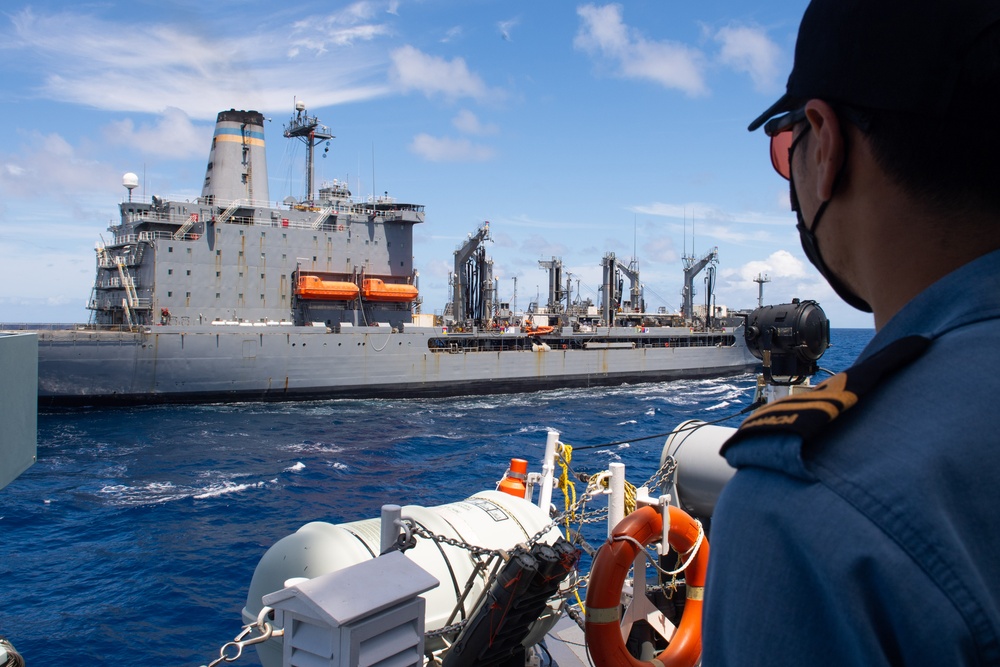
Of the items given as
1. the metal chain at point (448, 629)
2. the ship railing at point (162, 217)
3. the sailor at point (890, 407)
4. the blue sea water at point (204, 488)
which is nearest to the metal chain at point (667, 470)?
the metal chain at point (448, 629)

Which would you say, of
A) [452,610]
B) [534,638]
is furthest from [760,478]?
[534,638]

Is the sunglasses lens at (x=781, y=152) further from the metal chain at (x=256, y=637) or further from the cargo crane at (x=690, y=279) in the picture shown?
the cargo crane at (x=690, y=279)

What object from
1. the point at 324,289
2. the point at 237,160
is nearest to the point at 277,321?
the point at 324,289

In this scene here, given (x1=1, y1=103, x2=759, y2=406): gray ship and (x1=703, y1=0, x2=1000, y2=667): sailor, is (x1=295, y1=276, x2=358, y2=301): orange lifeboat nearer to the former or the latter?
(x1=1, y1=103, x2=759, y2=406): gray ship

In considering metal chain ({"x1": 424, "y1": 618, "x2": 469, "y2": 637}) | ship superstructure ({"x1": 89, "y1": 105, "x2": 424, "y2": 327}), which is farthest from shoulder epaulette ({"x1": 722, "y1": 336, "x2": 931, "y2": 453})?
ship superstructure ({"x1": 89, "y1": 105, "x2": 424, "y2": 327})

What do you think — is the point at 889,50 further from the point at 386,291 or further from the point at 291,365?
the point at 386,291

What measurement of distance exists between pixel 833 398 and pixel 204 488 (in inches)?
632

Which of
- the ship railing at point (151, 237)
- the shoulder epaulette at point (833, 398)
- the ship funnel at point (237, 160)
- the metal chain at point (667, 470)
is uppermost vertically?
the ship funnel at point (237, 160)

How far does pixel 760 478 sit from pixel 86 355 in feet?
82.8

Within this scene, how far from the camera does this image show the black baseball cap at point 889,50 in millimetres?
833

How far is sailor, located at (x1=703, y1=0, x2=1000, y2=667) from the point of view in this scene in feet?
2.15

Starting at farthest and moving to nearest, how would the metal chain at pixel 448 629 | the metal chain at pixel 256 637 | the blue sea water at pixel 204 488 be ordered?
the blue sea water at pixel 204 488 → the metal chain at pixel 448 629 → the metal chain at pixel 256 637

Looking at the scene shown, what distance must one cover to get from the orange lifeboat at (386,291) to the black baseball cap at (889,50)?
92.4 feet

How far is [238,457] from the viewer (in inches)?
691
